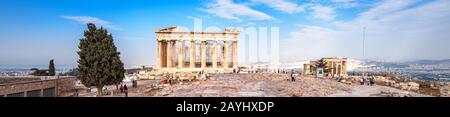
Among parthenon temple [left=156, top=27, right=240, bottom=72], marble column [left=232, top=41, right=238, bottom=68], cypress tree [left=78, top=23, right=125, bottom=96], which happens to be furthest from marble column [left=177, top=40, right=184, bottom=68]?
cypress tree [left=78, top=23, right=125, bottom=96]

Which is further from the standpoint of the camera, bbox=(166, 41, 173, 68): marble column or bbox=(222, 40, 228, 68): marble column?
bbox=(166, 41, 173, 68): marble column

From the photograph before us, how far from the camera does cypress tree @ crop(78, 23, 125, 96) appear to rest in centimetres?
3303

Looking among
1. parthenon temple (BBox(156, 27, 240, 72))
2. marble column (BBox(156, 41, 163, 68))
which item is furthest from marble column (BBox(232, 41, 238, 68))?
marble column (BBox(156, 41, 163, 68))

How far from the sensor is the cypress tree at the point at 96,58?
3303 cm

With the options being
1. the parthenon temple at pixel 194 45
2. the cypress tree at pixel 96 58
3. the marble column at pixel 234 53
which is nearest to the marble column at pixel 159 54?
the parthenon temple at pixel 194 45

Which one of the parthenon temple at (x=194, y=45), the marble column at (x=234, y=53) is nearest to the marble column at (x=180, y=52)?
the parthenon temple at (x=194, y=45)

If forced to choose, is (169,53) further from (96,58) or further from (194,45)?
(96,58)

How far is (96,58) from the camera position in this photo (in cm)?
3300

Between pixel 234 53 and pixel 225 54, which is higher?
pixel 234 53

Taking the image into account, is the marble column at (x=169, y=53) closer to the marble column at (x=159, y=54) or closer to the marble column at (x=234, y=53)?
the marble column at (x=159, y=54)

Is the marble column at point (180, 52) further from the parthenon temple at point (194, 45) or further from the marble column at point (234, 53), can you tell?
the marble column at point (234, 53)

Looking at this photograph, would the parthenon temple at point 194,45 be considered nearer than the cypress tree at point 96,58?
No

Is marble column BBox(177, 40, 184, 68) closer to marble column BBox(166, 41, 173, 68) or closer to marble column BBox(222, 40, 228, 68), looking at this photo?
marble column BBox(166, 41, 173, 68)

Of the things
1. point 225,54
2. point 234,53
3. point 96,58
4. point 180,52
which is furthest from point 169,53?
point 96,58
